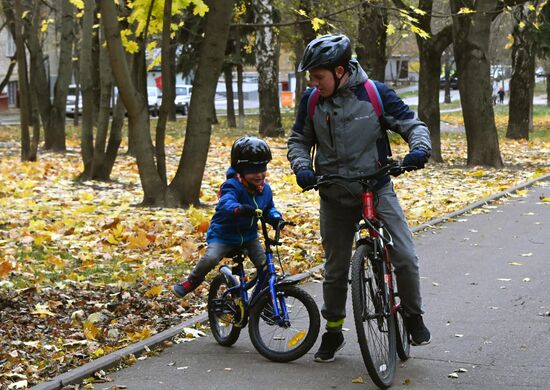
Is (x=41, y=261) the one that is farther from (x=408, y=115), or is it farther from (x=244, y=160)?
(x=408, y=115)

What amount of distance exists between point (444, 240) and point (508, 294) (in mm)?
3218

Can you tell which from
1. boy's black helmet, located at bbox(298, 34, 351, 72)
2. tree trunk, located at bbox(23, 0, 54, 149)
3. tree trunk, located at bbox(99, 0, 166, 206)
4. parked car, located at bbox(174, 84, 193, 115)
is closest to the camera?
boy's black helmet, located at bbox(298, 34, 351, 72)

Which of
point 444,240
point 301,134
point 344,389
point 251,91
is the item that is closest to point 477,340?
point 344,389

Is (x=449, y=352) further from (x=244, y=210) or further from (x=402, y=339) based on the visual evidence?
(x=244, y=210)

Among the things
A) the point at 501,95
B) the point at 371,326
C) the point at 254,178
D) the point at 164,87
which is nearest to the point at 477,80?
the point at 164,87

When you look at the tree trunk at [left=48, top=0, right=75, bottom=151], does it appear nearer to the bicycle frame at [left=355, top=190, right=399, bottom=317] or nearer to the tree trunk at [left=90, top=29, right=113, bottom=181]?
the tree trunk at [left=90, top=29, right=113, bottom=181]

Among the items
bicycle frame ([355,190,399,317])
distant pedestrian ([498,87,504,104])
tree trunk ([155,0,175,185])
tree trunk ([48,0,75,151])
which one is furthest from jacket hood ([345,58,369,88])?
distant pedestrian ([498,87,504,104])

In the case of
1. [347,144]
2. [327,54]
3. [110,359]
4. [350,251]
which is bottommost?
[110,359]

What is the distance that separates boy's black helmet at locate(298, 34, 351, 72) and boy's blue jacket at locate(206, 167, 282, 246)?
1093mm

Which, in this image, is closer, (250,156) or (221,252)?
(250,156)

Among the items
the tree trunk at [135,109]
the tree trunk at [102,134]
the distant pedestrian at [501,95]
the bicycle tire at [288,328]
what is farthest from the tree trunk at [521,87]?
the distant pedestrian at [501,95]

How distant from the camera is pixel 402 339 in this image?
633 cm

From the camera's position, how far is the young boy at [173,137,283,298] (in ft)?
21.7

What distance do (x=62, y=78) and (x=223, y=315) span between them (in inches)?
752
